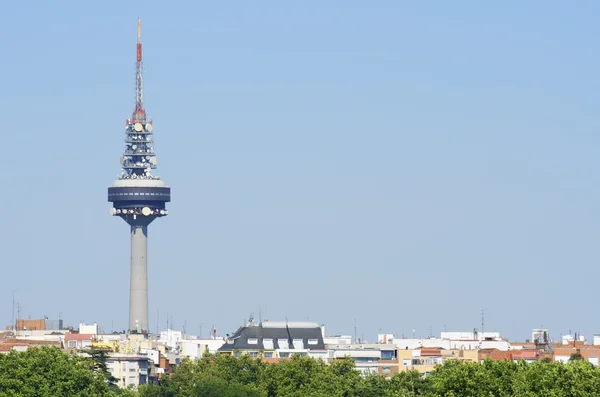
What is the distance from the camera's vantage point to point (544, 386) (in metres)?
100

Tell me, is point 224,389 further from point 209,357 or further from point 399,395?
point 209,357

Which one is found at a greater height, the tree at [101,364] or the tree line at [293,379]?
the tree at [101,364]

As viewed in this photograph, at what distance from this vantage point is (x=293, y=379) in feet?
532

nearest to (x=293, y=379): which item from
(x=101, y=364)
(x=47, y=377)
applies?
(x=101, y=364)

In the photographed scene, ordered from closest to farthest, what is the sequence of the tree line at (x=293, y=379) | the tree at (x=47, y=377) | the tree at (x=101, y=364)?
the tree line at (x=293, y=379) < the tree at (x=47, y=377) < the tree at (x=101, y=364)

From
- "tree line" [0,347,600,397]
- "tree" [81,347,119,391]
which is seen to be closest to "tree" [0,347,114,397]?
"tree line" [0,347,600,397]

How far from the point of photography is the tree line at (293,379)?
10181 cm

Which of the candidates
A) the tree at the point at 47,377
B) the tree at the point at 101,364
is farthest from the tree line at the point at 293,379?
the tree at the point at 101,364

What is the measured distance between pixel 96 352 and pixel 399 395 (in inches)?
2093

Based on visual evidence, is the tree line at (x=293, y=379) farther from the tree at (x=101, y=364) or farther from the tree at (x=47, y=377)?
the tree at (x=101, y=364)

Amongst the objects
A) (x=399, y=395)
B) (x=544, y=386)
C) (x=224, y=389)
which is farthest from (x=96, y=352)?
(x=544, y=386)

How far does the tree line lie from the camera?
101812 millimetres

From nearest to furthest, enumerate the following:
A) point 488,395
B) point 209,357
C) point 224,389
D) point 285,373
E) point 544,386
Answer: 1. point 544,386
2. point 488,395
3. point 224,389
4. point 285,373
5. point 209,357

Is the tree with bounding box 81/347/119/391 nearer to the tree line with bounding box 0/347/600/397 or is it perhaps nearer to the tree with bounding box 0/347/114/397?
the tree line with bounding box 0/347/600/397
